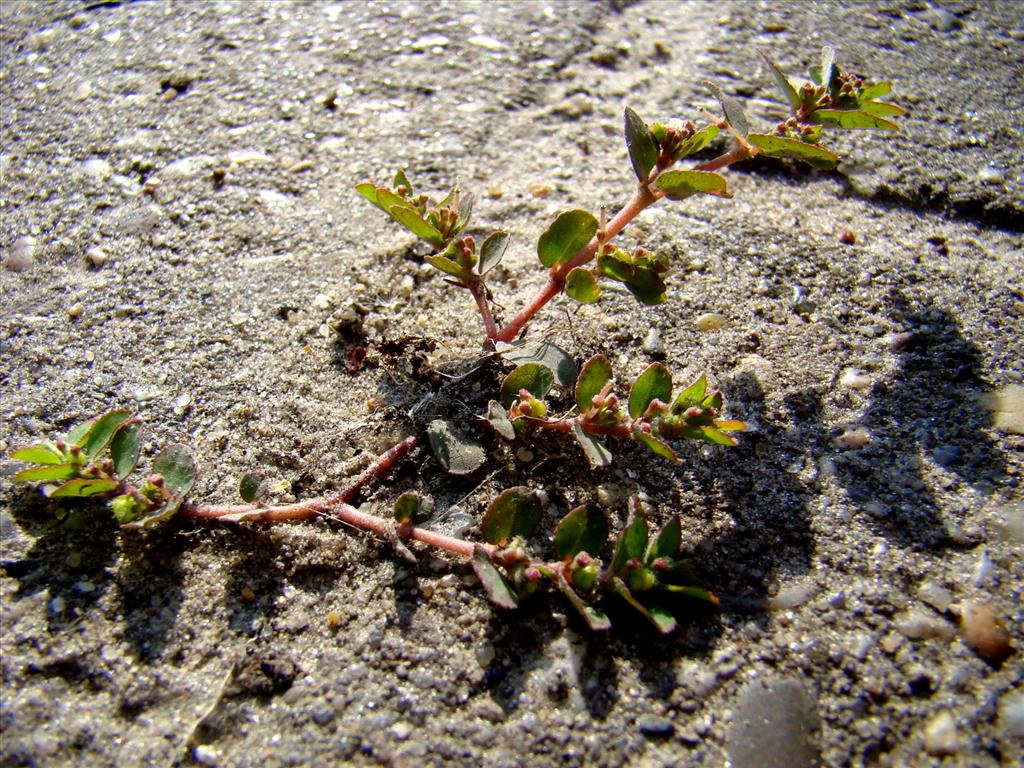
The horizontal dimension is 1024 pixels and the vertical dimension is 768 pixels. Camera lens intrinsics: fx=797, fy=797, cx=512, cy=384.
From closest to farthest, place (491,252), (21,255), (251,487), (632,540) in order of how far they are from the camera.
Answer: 1. (632,540)
2. (251,487)
3. (491,252)
4. (21,255)

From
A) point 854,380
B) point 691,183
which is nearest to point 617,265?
point 691,183

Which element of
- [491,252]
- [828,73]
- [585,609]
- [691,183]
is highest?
[828,73]

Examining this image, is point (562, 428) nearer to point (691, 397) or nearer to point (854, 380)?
point (691, 397)

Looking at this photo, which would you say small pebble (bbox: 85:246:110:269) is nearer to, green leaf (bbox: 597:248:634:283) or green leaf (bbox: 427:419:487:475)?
green leaf (bbox: 427:419:487:475)

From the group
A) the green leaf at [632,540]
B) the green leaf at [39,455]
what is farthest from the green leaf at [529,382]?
the green leaf at [39,455]

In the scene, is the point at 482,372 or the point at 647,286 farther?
the point at 482,372

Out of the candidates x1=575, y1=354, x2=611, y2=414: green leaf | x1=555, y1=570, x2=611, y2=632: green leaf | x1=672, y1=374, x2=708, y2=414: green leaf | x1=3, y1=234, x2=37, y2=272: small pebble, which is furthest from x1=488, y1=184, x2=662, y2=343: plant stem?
x1=3, y1=234, x2=37, y2=272: small pebble

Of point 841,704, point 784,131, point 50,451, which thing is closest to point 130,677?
point 50,451

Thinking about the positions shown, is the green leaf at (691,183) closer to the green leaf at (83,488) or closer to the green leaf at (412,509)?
the green leaf at (412,509)
